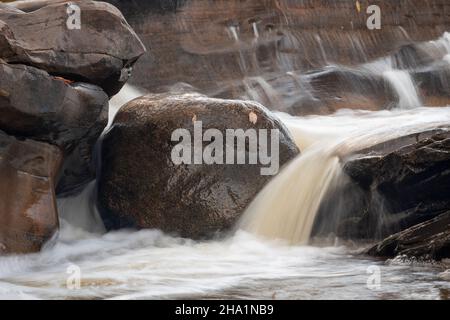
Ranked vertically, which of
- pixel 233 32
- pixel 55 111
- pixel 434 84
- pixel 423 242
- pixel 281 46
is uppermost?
pixel 233 32

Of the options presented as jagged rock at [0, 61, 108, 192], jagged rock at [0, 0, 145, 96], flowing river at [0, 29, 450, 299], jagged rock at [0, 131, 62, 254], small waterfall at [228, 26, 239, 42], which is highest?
small waterfall at [228, 26, 239, 42]

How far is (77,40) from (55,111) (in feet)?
3.23

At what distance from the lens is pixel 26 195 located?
25.4ft

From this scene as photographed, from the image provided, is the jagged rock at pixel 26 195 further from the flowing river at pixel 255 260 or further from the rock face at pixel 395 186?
the rock face at pixel 395 186

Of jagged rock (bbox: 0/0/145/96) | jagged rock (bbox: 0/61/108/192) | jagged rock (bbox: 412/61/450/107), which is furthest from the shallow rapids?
jagged rock (bbox: 412/61/450/107)

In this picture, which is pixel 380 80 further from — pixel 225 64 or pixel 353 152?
pixel 353 152

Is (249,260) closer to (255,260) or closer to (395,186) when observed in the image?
(255,260)

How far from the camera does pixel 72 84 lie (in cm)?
820

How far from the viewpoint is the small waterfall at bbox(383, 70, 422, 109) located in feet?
42.8

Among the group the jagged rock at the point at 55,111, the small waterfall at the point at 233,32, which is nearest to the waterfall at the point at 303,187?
the jagged rock at the point at 55,111

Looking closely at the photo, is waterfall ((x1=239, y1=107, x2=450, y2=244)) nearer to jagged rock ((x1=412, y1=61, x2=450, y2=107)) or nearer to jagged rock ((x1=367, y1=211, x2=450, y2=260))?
jagged rock ((x1=367, y1=211, x2=450, y2=260))

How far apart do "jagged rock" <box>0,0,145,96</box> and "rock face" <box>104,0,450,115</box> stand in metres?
3.75

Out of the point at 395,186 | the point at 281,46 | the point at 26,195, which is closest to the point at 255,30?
the point at 281,46

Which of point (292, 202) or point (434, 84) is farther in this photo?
point (434, 84)
